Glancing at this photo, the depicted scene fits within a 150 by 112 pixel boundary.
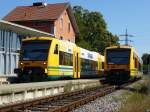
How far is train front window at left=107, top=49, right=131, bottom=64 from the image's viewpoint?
35188 mm

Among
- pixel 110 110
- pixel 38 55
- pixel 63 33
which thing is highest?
pixel 63 33

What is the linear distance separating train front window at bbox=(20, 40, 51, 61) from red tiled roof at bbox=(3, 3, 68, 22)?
32.4 metres

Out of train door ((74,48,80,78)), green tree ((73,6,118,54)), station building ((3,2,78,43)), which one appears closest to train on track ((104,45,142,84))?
train door ((74,48,80,78))

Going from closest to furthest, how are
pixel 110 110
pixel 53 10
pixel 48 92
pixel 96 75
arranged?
pixel 110 110 → pixel 48 92 → pixel 96 75 → pixel 53 10

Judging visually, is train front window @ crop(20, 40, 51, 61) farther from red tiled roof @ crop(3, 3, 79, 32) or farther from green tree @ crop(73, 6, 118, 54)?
green tree @ crop(73, 6, 118, 54)

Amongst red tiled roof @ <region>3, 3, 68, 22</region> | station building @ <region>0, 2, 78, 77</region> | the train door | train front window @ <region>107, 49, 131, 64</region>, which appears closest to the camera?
the train door

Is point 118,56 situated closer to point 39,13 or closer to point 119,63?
point 119,63

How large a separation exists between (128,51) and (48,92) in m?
13.6

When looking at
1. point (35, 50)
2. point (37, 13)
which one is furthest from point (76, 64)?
point (37, 13)

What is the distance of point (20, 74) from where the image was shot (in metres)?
28.4

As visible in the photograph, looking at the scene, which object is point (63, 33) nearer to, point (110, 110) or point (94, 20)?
point (94, 20)

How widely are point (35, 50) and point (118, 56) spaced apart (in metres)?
9.26

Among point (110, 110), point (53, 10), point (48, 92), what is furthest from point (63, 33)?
point (110, 110)

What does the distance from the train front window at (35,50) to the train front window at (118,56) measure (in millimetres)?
8570
